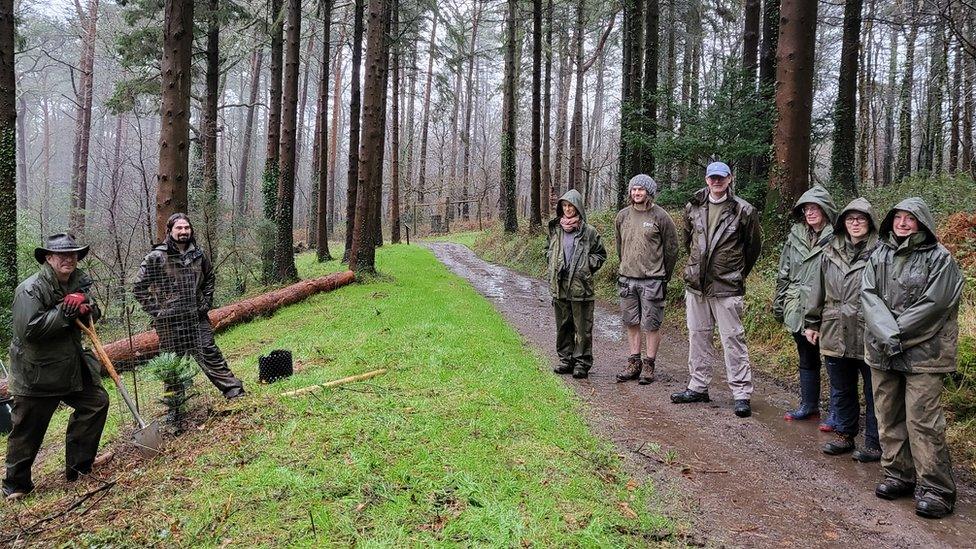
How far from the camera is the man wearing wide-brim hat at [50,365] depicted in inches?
179

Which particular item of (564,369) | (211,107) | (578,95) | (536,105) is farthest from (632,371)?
(578,95)

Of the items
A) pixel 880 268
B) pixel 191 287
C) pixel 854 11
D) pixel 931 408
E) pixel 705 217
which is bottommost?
pixel 931 408

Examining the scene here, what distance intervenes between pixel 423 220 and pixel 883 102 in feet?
94.4

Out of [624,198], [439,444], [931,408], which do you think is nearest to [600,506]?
[439,444]

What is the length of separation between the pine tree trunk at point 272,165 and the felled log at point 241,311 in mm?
2644

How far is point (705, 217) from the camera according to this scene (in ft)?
17.5

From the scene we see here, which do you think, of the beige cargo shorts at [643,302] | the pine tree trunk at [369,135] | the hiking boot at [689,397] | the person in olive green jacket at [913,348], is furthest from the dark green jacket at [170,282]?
the pine tree trunk at [369,135]

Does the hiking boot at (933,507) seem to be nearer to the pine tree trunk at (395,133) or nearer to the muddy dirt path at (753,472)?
the muddy dirt path at (753,472)

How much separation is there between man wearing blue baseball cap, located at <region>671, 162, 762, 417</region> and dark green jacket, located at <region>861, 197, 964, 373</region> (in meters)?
1.39

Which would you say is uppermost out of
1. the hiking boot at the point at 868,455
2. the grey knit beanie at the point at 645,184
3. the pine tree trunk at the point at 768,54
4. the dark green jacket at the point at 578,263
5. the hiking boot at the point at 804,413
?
the pine tree trunk at the point at 768,54

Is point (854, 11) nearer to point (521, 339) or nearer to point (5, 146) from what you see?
point (521, 339)

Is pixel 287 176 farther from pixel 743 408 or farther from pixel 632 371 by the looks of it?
pixel 743 408

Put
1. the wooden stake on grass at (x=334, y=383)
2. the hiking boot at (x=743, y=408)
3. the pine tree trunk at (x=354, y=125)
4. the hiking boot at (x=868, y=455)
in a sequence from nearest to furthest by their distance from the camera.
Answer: the hiking boot at (x=868, y=455), the hiking boot at (x=743, y=408), the wooden stake on grass at (x=334, y=383), the pine tree trunk at (x=354, y=125)

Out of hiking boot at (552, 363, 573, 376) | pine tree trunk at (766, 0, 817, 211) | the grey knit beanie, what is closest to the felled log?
hiking boot at (552, 363, 573, 376)
